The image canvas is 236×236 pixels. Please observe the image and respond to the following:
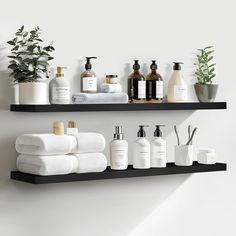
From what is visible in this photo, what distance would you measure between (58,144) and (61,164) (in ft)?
0.23

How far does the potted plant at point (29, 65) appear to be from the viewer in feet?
7.05

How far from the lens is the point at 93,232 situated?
2428 mm

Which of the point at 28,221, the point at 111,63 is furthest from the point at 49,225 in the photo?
the point at 111,63

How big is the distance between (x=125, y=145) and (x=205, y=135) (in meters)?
0.50

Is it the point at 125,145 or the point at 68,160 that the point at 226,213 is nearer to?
the point at 125,145

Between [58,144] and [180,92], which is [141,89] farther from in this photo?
[58,144]

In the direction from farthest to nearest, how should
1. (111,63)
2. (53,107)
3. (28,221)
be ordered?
(111,63) < (28,221) < (53,107)

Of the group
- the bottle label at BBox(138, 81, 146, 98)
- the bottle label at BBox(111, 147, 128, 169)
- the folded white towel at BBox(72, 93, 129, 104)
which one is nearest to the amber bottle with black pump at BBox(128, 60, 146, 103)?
the bottle label at BBox(138, 81, 146, 98)

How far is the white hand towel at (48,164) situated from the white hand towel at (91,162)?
0.06 feet

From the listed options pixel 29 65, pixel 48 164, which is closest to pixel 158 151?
pixel 48 164

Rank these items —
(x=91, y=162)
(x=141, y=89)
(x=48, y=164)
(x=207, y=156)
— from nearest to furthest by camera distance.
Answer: (x=48, y=164) < (x=91, y=162) < (x=141, y=89) < (x=207, y=156)

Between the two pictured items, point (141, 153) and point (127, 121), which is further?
point (127, 121)

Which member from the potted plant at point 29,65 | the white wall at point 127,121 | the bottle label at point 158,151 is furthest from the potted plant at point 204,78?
the potted plant at point 29,65

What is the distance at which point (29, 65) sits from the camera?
7.20 ft
